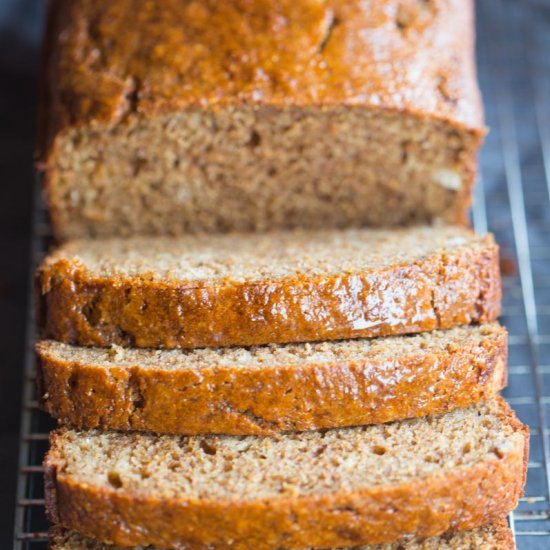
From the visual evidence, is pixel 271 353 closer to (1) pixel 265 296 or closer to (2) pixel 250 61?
(1) pixel 265 296

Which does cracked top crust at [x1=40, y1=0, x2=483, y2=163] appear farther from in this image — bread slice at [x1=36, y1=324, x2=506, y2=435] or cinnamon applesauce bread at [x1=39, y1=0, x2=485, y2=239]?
bread slice at [x1=36, y1=324, x2=506, y2=435]

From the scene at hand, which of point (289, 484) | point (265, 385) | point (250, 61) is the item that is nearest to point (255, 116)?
point (250, 61)

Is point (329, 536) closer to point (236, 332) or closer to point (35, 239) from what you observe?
point (236, 332)

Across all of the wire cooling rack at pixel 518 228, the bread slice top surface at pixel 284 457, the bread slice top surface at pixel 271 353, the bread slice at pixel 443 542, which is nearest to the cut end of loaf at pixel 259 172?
the wire cooling rack at pixel 518 228

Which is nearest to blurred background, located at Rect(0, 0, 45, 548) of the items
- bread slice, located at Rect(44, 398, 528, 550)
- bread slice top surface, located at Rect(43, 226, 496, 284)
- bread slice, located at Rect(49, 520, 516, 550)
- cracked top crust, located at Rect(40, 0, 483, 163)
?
bread slice, located at Rect(49, 520, 516, 550)

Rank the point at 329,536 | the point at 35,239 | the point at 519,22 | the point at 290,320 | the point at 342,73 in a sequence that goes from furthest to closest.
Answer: the point at 519,22, the point at 35,239, the point at 342,73, the point at 290,320, the point at 329,536

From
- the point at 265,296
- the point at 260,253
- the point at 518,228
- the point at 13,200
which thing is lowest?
the point at 265,296

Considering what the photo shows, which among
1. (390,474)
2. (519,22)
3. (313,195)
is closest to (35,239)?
(313,195)
